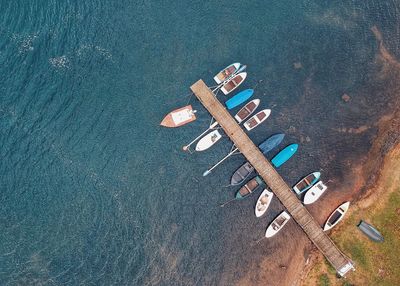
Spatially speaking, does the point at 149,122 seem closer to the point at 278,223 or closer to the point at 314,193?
the point at 278,223

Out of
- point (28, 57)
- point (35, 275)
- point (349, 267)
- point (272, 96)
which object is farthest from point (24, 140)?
point (349, 267)

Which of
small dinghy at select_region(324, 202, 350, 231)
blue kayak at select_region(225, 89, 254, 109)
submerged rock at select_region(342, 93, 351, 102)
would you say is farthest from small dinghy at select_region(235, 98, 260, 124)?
small dinghy at select_region(324, 202, 350, 231)

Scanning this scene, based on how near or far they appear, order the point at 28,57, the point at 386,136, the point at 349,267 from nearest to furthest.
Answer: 1. the point at 349,267
2. the point at 386,136
3. the point at 28,57

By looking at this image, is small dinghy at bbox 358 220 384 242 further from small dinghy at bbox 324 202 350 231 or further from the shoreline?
small dinghy at bbox 324 202 350 231

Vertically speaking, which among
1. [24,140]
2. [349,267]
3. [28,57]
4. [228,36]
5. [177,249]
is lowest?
[349,267]

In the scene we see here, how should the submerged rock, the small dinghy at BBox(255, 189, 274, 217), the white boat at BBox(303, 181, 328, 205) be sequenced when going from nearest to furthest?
1. the white boat at BBox(303, 181, 328, 205)
2. the small dinghy at BBox(255, 189, 274, 217)
3. the submerged rock

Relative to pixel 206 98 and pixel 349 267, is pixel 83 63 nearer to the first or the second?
pixel 206 98

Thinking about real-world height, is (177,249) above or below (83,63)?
below
